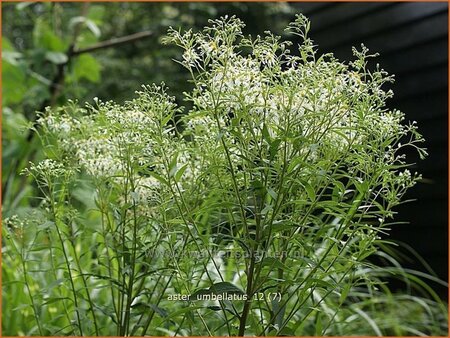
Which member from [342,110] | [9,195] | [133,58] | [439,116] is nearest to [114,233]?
[342,110]

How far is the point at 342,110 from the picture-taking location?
0.70 metres

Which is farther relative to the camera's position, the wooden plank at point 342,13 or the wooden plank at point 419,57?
the wooden plank at point 342,13

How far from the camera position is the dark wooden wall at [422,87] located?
97.7 inches

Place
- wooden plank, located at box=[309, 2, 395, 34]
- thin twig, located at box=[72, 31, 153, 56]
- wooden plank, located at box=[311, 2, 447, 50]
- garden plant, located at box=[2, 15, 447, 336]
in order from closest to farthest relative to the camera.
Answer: garden plant, located at box=[2, 15, 447, 336], thin twig, located at box=[72, 31, 153, 56], wooden plank, located at box=[311, 2, 447, 50], wooden plank, located at box=[309, 2, 395, 34]

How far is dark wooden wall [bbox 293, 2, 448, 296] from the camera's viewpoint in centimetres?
248

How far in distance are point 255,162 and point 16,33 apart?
306 centimetres

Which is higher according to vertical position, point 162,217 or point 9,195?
point 9,195

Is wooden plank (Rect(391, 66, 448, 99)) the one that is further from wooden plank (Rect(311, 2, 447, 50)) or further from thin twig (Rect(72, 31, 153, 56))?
thin twig (Rect(72, 31, 153, 56))

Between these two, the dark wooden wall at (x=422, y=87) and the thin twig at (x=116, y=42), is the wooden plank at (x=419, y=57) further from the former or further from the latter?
the thin twig at (x=116, y=42)

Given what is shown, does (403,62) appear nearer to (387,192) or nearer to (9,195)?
(9,195)

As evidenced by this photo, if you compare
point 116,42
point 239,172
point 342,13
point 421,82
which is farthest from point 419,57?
point 239,172

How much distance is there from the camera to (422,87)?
253 centimetres

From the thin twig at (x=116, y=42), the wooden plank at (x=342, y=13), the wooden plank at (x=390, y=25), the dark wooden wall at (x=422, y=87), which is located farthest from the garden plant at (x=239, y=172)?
the wooden plank at (x=342, y=13)

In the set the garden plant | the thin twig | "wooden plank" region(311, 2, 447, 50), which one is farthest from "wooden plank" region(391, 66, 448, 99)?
the garden plant
